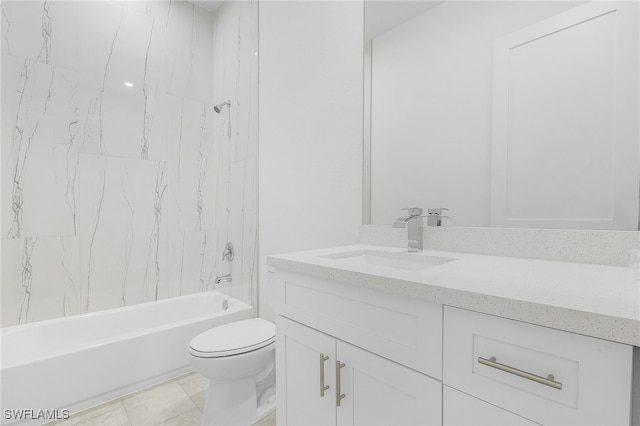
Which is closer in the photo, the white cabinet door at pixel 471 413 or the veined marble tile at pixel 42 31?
the white cabinet door at pixel 471 413

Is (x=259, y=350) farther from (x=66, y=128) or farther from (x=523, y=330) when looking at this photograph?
(x=66, y=128)

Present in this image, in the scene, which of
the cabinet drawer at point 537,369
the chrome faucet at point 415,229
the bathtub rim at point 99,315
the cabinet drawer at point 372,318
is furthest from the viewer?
the bathtub rim at point 99,315

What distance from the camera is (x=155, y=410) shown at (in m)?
1.64

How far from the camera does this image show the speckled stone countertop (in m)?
0.48

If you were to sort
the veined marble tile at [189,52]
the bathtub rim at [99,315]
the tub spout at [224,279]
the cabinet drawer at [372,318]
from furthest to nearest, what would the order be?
the veined marble tile at [189,52]
the tub spout at [224,279]
the bathtub rim at [99,315]
the cabinet drawer at [372,318]

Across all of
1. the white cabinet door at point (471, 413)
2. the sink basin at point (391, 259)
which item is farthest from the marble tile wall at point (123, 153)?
the white cabinet door at point (471, 413)

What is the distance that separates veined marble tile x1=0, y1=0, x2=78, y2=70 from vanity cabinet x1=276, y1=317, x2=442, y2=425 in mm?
2346

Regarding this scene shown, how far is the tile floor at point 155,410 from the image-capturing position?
1546 mm

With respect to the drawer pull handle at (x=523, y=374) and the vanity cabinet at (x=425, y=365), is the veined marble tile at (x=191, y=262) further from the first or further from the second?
the drawer pull handle at (x=523, y=374)

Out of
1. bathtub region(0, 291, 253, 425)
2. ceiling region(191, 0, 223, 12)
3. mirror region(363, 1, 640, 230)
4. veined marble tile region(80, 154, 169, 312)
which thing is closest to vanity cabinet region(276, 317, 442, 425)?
mirror region(363, 1, 640, 230)

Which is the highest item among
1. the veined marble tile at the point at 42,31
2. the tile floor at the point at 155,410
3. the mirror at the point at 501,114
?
the veined marble tile at the point at 42,31

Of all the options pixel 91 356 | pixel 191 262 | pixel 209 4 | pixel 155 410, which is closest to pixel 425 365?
pixel 155 410

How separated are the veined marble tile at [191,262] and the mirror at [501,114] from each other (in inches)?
69.3

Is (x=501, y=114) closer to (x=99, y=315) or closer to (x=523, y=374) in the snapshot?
(x=523, y=374)
